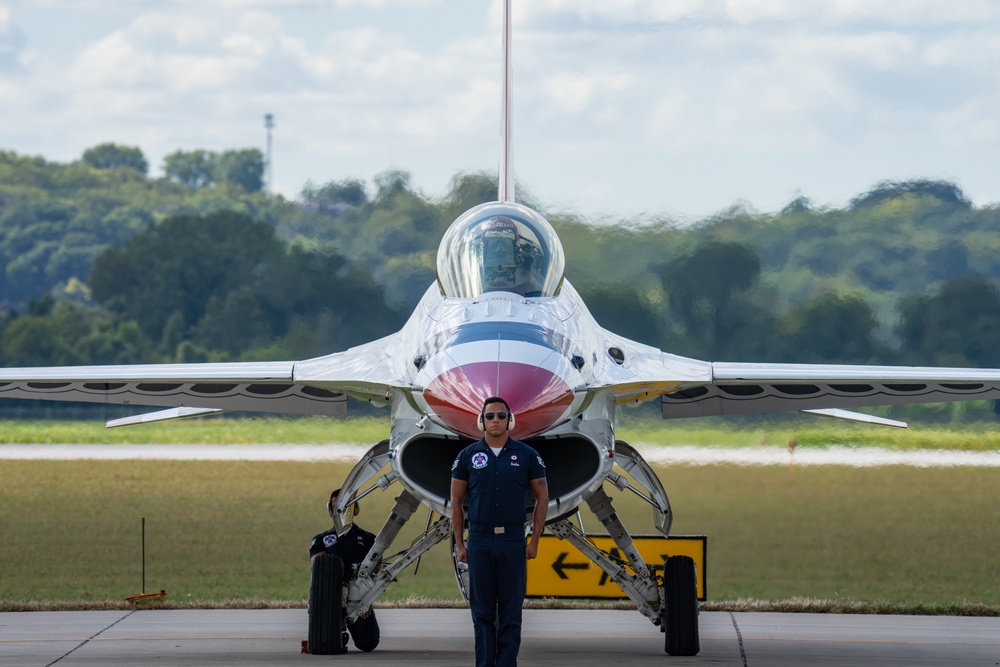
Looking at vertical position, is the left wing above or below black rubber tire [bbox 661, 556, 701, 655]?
above

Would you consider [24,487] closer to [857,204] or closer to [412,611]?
[412,611]

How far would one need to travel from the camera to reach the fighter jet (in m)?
9.06

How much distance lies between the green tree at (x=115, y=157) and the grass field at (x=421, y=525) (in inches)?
1658

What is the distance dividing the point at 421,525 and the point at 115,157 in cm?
5109

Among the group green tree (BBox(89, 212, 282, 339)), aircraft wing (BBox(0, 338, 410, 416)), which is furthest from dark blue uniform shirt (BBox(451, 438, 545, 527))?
green tree (BBox(89, 212, 282, 339))

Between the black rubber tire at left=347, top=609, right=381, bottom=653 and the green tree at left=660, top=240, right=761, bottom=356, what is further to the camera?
the green tree at left=660, top=240, right=761, bottom=356

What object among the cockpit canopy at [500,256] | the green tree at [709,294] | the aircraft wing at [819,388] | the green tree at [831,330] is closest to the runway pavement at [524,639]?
the aircraft wing at [819,388]

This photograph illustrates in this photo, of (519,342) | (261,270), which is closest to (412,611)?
(519,342)

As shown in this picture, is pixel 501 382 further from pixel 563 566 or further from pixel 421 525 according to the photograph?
pixel 421 525

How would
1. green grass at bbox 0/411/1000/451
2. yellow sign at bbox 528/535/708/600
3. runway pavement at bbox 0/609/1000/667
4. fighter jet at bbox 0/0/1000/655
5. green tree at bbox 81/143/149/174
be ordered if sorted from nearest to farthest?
fighter jet at bbox 0/0/1000/655
runway pavement at bbox 0/609/1000/667
yellow sign at bbox 528/535/708/600
green grass at bbox 0/411/1000/451
green tree at bbox 81/143/149/174

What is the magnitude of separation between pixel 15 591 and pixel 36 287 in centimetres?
3508

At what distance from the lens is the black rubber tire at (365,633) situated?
11.2 m

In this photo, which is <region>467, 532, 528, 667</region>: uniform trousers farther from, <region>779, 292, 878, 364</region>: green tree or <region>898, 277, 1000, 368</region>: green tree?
<region>898, 277, 1000, 368</region>: green tree

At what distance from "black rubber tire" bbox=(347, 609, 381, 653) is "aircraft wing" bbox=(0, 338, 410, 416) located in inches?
64.1
